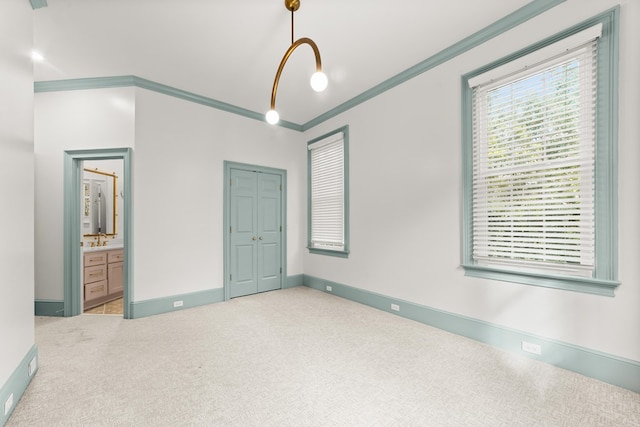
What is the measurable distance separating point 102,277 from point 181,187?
6.68 ft

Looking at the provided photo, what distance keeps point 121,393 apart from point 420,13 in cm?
389

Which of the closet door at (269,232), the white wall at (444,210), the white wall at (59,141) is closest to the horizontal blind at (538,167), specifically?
the white wall at (444,210)

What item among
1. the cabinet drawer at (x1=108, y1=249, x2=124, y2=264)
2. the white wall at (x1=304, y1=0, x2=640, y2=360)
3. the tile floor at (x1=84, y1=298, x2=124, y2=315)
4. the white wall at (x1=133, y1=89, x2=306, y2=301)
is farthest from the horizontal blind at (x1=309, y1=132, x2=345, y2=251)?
the cabinet drawer at (x1=108, y1=249, x2=124, y2=264)

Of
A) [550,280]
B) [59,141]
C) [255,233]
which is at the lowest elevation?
[550,280]

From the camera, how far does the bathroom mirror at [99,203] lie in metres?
4.74

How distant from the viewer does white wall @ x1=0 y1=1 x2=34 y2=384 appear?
1768 mm

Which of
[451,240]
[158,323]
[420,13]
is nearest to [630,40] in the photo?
[420,13]

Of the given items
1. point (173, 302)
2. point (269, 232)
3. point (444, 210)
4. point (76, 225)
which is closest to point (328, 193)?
point (269, 232)

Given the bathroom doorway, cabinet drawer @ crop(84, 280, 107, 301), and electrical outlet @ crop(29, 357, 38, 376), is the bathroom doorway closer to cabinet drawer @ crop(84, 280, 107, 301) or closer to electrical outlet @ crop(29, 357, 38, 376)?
cabinet drawer @ crop(84, 280, 107, 301)

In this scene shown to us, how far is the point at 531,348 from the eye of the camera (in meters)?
2.42

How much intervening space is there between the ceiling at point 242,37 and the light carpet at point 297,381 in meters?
3.06

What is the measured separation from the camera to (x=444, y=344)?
275 cm

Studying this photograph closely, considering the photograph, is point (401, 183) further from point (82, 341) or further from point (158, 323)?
point (82, 341)

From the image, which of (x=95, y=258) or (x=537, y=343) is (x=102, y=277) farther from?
(x=537, y=343)
